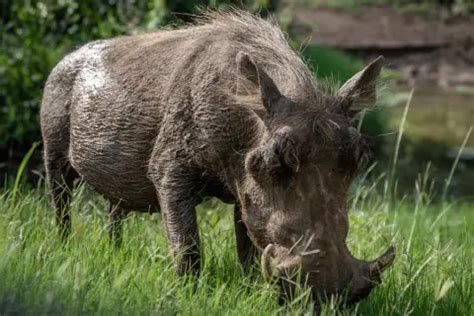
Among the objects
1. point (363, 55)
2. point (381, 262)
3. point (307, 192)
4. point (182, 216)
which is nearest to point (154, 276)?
point (182, 216)

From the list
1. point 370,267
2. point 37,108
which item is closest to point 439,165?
point 37,108

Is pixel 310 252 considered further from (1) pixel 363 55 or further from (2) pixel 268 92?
(1) pixel 363 55

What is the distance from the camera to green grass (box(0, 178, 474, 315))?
367 centimetres

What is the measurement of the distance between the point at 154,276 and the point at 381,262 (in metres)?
0.90

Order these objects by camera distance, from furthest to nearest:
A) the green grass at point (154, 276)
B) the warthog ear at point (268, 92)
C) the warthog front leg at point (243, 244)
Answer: the warthog front leg at point (243, 244) < the warthog ear at point (268, 92) < the green grass at point (154, 276)

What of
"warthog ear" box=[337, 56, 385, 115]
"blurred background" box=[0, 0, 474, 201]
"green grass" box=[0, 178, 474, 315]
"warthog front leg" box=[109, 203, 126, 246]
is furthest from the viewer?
"blurred background" box=[0, 0, 474, 201]

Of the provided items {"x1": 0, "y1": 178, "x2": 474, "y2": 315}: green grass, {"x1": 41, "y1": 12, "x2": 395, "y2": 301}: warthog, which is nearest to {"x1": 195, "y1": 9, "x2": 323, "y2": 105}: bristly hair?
{"x1": 41, "y1": 12, "x2": 395, "y2": 301}: warthog

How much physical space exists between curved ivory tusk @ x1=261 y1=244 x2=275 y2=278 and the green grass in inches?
3.2

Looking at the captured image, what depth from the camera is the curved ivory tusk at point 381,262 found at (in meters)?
3.79

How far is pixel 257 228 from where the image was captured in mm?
4023

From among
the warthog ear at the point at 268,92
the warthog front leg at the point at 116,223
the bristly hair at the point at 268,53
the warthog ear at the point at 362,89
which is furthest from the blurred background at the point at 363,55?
the warthog front leg at the point at 116,223

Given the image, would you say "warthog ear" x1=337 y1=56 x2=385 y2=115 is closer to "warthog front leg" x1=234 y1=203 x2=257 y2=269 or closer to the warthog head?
Result: the warthog head

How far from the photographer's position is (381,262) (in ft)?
12.5

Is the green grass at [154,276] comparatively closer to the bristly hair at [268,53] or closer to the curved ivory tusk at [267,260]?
the curved ivory tusk at [267,260]
